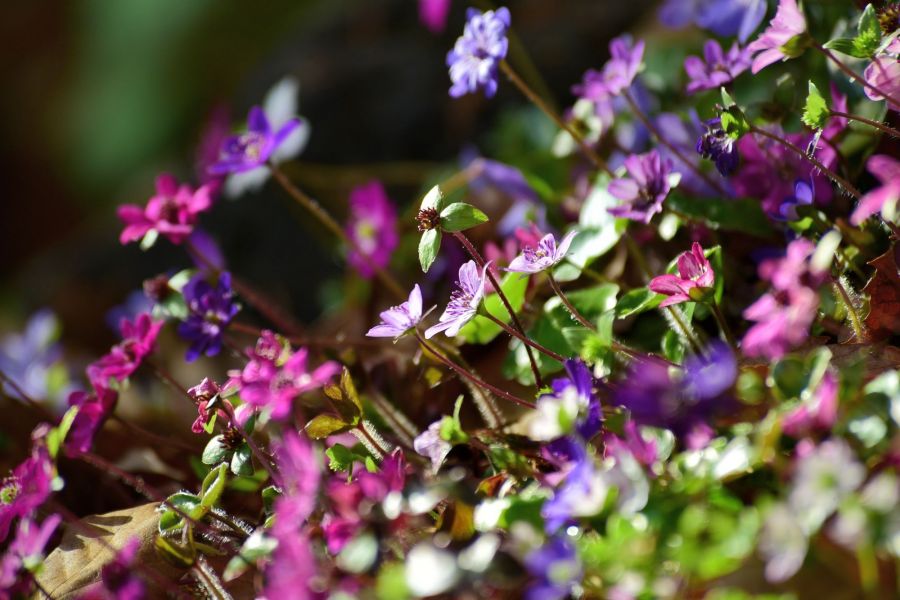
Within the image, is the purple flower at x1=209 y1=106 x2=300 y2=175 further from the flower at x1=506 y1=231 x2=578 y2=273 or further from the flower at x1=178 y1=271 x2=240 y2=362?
the flower at x1=506 y1=231 x2=578 y2=273

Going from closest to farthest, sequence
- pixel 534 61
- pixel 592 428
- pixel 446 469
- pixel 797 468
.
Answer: pixel 797 468
pixel 592 428
pixel 446 469
pixel 534 61

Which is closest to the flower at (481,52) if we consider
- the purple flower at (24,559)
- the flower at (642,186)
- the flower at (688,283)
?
the flower at (642,186)

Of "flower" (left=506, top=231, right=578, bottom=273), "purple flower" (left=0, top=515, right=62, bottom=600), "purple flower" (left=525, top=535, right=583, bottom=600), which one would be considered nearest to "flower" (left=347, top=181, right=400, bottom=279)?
"flower" (left=506, top=231, right=578, bottom=273)

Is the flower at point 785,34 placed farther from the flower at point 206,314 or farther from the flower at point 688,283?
the flower at point 206,314

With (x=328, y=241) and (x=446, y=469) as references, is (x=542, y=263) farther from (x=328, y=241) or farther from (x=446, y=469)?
(x=328, y=241)

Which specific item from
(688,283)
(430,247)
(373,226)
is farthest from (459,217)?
(373,226)

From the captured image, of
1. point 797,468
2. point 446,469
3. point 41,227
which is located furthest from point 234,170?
point 41,227
